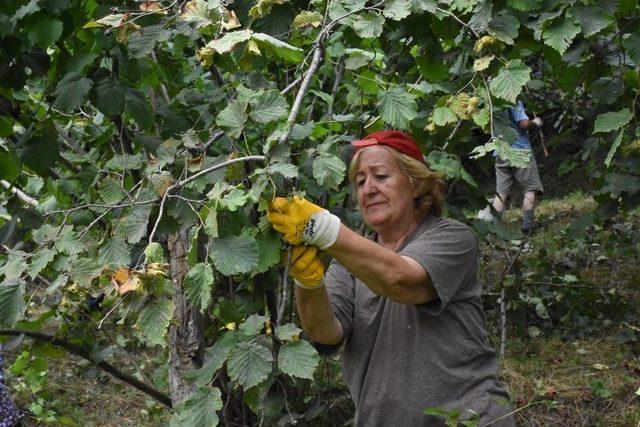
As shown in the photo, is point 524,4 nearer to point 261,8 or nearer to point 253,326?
point 261,8

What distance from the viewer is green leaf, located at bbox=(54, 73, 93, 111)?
270cm

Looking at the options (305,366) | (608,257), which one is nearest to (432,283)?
(305,366)

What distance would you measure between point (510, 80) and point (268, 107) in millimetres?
691

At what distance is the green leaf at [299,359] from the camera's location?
6.90 ft

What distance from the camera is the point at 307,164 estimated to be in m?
2.80

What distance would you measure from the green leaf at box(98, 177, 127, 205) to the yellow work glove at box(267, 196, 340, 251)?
0.55 m

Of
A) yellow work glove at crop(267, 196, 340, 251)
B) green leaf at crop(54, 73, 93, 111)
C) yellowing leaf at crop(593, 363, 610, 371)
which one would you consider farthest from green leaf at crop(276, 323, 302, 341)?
yellowing leaf at crop(593, 363, 610, 371)

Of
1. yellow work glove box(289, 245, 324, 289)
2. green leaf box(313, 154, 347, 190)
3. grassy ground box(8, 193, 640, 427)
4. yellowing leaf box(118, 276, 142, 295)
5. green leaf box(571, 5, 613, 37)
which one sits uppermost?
green leaf box(571, 5, 613, 37)

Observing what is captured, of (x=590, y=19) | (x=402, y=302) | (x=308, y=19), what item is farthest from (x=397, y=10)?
(x=402, y=302)

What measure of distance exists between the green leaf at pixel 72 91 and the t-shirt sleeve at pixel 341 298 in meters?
0.98

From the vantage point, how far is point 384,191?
2.52 m

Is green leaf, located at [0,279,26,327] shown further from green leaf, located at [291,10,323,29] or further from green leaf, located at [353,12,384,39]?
green leaf, located at [353,12,384,39]

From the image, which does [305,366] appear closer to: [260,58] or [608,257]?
[260,58]

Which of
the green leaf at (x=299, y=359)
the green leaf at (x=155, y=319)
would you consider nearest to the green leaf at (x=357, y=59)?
the green leaf at (x=299, y=359)
